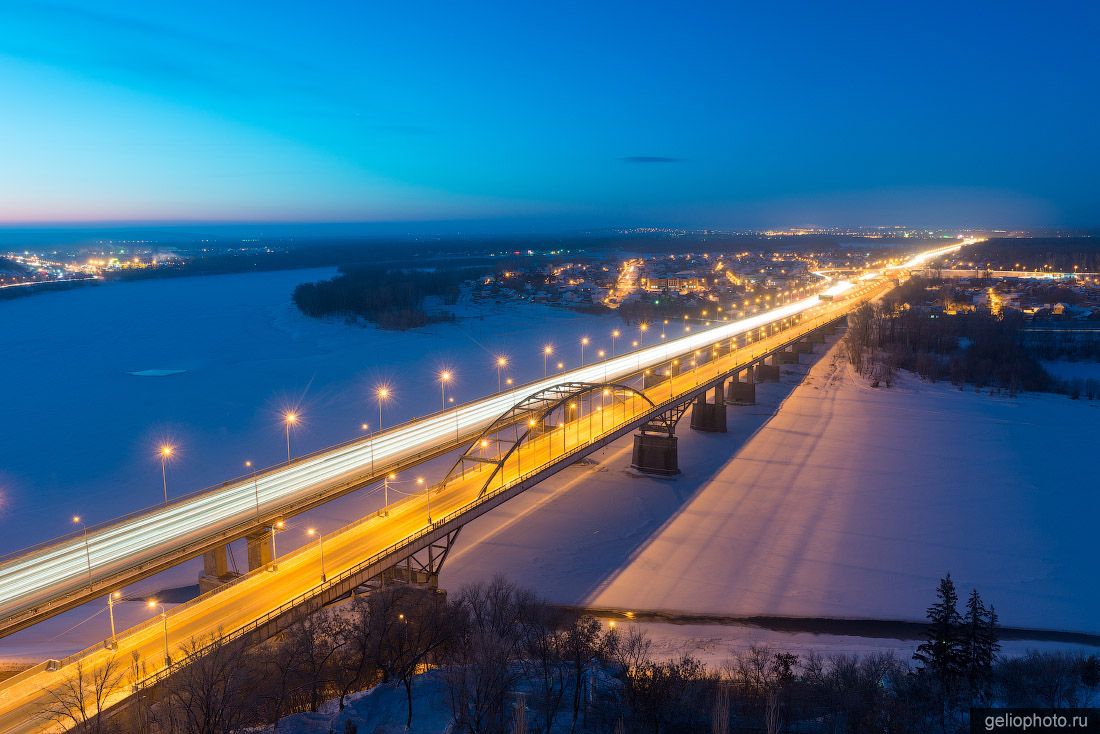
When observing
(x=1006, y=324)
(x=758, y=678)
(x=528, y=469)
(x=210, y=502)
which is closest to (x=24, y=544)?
(x=210, y=502)

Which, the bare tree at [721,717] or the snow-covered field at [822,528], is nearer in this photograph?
the bare tree at [721,717]

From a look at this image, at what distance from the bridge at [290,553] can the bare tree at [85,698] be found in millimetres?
180

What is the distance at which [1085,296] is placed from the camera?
411 feet

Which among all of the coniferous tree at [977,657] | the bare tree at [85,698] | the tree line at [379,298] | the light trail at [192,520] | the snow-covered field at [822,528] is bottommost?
the snow-covered field at [822,528]

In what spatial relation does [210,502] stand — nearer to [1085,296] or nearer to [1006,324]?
[1006,324]

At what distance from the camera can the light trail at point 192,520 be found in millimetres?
19797

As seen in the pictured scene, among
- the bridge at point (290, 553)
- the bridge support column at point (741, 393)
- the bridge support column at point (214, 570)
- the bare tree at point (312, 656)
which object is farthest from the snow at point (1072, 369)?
the bridge support column at point (214, 570)

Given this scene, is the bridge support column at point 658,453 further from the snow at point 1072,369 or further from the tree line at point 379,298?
the tree line at point 379,298

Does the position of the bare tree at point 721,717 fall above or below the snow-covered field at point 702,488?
above

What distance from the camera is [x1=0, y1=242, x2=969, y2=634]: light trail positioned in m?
19.8

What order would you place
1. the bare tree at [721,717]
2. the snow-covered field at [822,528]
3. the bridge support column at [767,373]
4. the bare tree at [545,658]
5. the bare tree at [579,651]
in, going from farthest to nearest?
the bridge support column at [767,373]
the snow-covered field at [822,528]
the bare tree at [579,651]
the bare tree at [545,658]
the bare tree at [721,717]

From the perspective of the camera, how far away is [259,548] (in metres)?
24.1

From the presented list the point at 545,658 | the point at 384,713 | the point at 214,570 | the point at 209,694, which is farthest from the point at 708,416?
the point at 209,694

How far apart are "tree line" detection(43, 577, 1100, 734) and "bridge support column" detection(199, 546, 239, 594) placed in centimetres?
341
